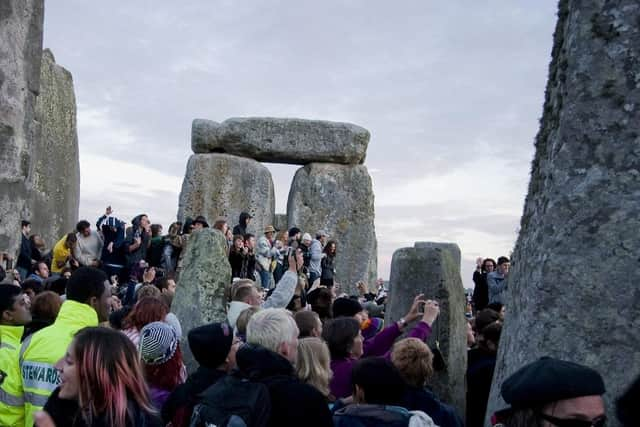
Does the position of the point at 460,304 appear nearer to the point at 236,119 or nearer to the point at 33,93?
the point at 33,93

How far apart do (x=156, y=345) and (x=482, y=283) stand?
916cm

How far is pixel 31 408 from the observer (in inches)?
134

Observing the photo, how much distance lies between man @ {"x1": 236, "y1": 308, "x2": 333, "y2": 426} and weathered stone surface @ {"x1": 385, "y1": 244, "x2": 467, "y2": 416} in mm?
2504

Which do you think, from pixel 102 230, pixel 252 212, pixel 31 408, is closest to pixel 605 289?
pixel 31 408

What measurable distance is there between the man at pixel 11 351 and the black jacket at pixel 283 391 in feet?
3.82

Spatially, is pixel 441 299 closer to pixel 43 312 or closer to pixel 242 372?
pixel 43 312

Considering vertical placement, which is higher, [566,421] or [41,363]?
[566,421]

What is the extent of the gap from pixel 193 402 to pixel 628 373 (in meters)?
1.61

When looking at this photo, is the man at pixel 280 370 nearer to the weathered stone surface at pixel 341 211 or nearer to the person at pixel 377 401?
the person at pixel 377 401

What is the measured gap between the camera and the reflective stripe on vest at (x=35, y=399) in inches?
134

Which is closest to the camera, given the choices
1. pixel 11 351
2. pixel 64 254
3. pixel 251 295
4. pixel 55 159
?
pixel 11 351

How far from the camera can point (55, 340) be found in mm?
3422

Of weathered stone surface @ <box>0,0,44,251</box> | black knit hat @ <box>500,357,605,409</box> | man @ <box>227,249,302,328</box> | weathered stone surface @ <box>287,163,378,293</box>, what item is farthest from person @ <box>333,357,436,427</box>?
weathered stone surface @ <box>287,163,378,293</box>

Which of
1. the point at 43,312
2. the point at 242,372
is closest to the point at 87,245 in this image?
the point at 43,312
